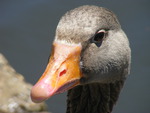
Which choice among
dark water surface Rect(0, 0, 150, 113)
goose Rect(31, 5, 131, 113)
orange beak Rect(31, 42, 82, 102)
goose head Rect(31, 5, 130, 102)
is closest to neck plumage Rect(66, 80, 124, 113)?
goose Rect(31, 5, 131, 113)

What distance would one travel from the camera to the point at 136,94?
6949 millimetres

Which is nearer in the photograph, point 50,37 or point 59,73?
point 59,73

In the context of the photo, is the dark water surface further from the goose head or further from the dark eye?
the dark eye

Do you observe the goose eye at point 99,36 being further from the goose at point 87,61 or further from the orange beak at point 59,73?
the orange beak at point 59,73

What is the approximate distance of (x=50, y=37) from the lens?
24.4ft

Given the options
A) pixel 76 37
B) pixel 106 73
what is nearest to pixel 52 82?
pixel 76 37

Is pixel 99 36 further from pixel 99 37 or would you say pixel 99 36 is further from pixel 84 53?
pixel 84 53

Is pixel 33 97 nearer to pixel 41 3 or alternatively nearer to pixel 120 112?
pixel 120 112

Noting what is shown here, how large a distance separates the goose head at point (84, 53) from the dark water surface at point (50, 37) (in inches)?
125

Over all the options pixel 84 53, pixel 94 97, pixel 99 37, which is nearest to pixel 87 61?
pixel 84 53

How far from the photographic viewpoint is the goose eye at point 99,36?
11.4 feet

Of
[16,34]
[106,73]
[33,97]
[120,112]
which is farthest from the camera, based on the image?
[16,34]

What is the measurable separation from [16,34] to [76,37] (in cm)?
443

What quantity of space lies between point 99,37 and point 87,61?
0.26 m
